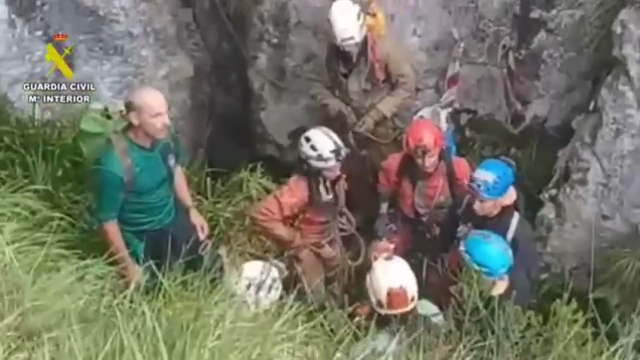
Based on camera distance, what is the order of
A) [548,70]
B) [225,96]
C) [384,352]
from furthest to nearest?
[225,96]
[548,70]
[384,352]

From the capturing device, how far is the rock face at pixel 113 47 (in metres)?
1.52

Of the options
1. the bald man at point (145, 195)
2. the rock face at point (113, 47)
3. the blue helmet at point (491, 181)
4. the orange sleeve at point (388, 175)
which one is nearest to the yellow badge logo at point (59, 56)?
the rock face at point (113, 47)

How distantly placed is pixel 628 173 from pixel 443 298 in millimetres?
262

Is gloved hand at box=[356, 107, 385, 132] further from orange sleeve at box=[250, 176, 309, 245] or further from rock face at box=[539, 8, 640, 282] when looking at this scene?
rock face at box=[539, 8, 640, 282]

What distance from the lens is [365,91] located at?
144 cm

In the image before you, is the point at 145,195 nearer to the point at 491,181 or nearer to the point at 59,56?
the point at 59,56

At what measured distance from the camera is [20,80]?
5.02 feet

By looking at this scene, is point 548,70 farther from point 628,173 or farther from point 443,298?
point 443,298

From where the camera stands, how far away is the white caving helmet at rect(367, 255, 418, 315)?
4.39 feet

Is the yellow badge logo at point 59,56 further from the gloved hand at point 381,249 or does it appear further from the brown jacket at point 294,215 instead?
the gloved hand at point 381,249

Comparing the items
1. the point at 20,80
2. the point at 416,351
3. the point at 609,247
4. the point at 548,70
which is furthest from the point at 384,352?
the point at 20,80

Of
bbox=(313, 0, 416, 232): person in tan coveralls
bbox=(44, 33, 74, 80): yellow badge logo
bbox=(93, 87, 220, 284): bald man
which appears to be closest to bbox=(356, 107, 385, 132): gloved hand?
bbox=(313, 0, 416, 232): person in tan coveralls

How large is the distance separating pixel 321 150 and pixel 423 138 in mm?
118

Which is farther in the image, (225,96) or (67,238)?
(225,96)
